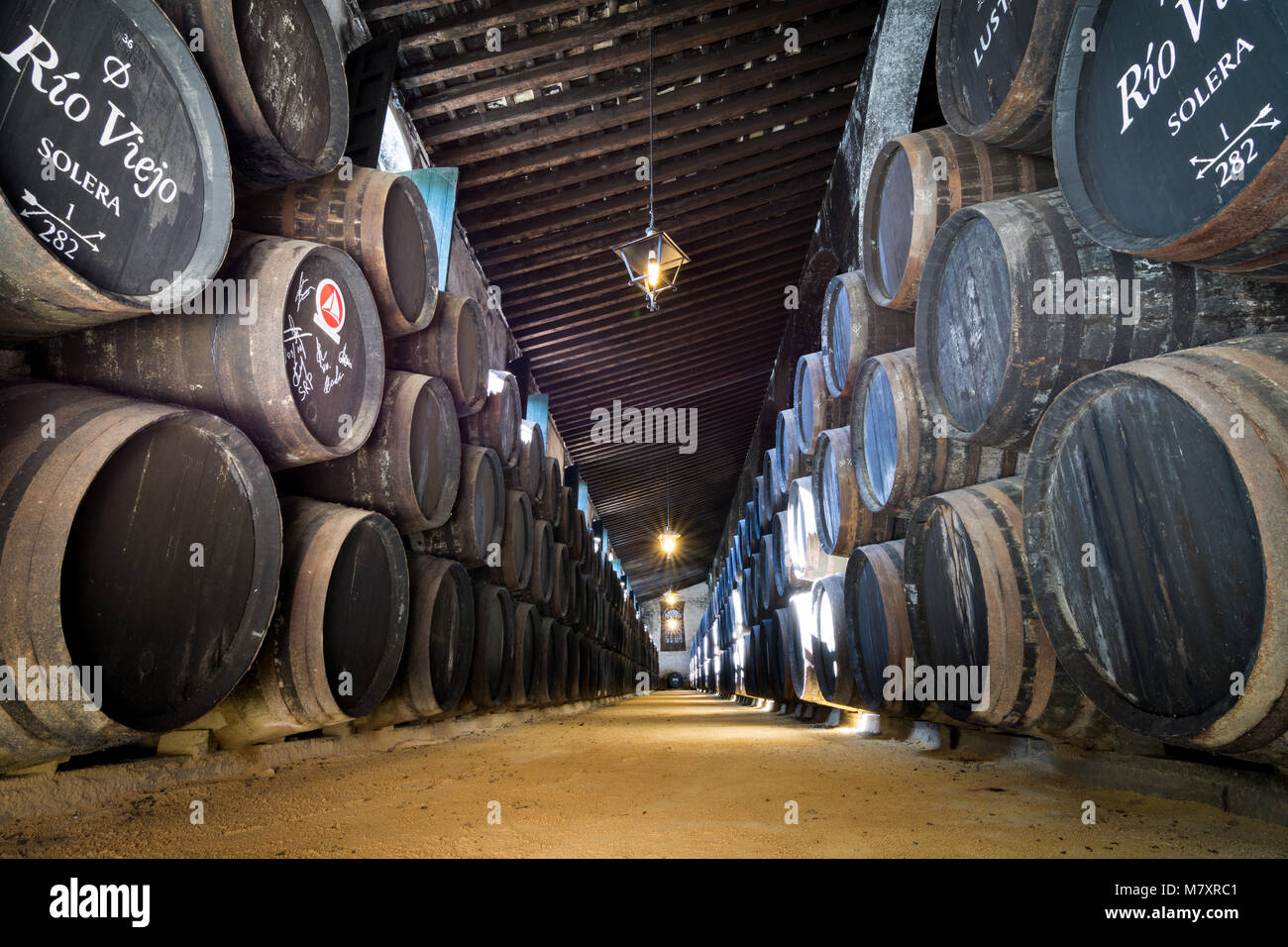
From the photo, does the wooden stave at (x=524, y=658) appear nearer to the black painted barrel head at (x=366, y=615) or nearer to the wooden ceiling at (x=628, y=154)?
the black painted barrel head at (x=366, y=615)

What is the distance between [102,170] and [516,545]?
14.7 feet

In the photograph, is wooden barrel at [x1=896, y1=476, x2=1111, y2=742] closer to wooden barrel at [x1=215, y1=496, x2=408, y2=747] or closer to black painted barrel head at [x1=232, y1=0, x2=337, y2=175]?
wooden barrel at [x1=215, y1=496, x2=408, y2=747]

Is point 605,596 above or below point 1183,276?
below

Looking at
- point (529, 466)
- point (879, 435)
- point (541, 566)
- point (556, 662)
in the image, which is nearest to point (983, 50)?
point (879, 435)

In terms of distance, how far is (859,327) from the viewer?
3883 millimetres

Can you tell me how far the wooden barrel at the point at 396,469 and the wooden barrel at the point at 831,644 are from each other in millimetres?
2533

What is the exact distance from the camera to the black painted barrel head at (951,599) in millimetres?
2395

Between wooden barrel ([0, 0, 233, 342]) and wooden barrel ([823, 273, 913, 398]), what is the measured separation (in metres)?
3.11

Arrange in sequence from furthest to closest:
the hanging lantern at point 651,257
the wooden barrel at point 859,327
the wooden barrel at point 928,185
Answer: the hanging lantern at point 651,257 → the wooden barrel at point 859,327 → the wooden barrel at point 928,185

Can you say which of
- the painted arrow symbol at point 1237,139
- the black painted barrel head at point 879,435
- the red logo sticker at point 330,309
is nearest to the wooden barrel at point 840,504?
the black painted barrel head at point 879,435

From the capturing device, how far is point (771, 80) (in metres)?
6.34
